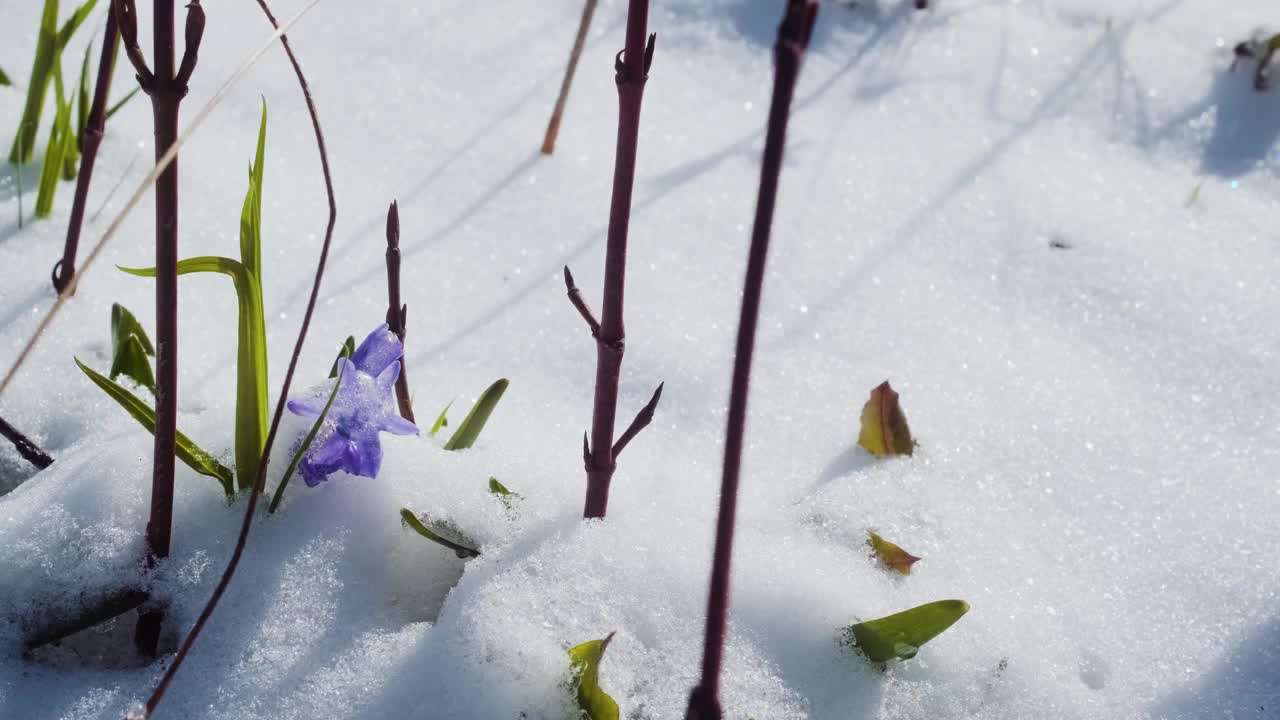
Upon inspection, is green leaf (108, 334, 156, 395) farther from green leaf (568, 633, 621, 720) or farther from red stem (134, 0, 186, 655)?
green leaf (568, 633, 621, 720)

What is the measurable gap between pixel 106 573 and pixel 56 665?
0.27 ft

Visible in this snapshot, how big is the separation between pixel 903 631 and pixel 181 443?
0.59m

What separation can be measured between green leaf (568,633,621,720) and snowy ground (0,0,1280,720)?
0.8 inches

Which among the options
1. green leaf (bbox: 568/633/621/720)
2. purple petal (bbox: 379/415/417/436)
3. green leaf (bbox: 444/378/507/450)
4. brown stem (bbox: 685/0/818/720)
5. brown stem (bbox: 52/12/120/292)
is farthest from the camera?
brown stem (bbox: 52/12/120/292)

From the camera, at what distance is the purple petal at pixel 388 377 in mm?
845

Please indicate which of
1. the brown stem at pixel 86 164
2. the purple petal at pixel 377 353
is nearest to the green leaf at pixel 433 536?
the purple petal at pixel 377 353

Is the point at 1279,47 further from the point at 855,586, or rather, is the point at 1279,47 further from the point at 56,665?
the point at 56,665

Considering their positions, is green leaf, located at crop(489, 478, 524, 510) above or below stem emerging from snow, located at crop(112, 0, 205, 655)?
below

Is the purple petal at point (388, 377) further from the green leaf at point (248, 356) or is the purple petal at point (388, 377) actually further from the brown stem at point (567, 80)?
the brown stem at point (567, 80)

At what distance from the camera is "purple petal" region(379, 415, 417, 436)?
83 cm

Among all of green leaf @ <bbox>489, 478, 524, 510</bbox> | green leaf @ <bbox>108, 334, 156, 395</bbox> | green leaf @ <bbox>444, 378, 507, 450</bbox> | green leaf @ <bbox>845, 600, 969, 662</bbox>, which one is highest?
green leaf @ <bbox>108, 334, 156, 395</bbox>

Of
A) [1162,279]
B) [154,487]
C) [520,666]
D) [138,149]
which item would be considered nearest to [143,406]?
[154,487]

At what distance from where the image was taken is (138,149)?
1.39 metres

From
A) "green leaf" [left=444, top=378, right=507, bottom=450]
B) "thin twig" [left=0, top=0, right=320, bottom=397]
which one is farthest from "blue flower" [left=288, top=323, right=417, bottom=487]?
"thin twig" [left=0, top=0, right=320, bottom=397]
